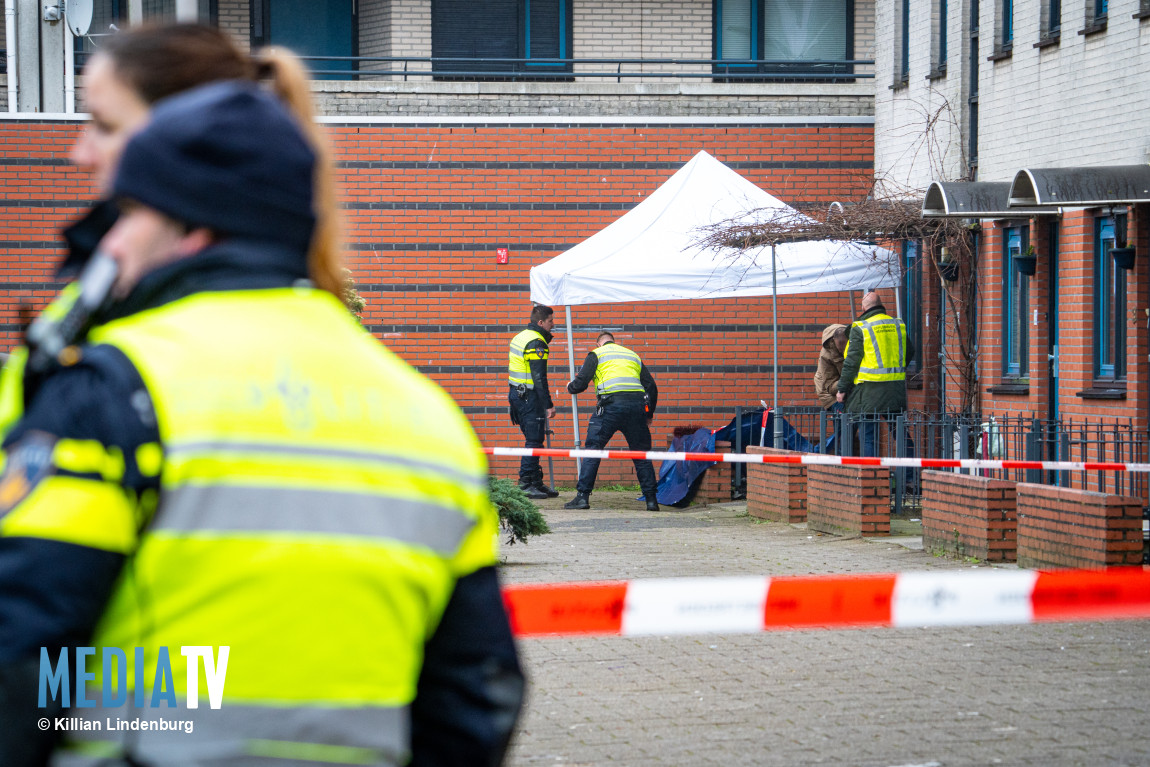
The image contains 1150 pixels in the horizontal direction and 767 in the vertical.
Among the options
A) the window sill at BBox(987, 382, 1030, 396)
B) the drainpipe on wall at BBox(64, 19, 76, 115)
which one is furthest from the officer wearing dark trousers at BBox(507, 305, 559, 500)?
the drainpipe on wall at BBox(64, 19, 76, 115)

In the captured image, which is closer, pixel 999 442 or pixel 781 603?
pixel 781 603

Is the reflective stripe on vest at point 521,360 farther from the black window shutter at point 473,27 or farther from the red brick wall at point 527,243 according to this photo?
the black window shutter at point 473,27

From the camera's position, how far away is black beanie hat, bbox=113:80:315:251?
57.9 inches

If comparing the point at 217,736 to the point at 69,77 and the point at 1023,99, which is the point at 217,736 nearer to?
the point at 1023,99

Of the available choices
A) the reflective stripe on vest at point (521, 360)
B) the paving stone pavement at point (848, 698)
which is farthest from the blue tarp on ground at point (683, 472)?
the paving stone pavement at point (848, 698)

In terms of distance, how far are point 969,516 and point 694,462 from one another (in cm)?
517

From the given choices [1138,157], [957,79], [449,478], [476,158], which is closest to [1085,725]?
[449,478]

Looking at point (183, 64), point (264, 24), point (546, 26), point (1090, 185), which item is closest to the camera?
point (183, 64)

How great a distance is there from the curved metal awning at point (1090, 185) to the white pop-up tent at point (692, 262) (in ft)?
11.3

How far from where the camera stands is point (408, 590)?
1.50m

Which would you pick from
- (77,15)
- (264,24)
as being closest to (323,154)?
(77,15)

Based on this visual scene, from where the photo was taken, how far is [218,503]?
140 centimetres

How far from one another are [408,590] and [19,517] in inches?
15.2

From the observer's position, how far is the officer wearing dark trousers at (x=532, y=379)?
15641mm
